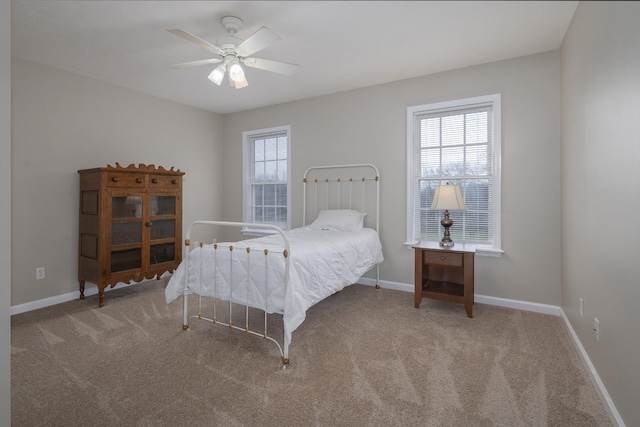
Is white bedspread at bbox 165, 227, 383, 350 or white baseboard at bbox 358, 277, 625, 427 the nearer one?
white baseboard at bbox 358, 277, 625, 427

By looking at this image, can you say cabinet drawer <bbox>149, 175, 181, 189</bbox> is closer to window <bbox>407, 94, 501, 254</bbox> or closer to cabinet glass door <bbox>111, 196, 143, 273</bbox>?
cabinet glass door <bbox>111, 196, 143, 273</bbox>

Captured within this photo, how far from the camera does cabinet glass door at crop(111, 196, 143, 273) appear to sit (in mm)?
3258

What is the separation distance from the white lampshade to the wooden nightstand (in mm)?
381

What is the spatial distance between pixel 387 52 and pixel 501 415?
9.32 feet

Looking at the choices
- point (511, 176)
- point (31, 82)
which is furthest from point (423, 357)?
point (31, 82)

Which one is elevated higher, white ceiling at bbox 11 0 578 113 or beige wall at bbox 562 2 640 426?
white ceiling at bbox 11 0 578 113

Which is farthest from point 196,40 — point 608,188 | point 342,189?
point 608,188

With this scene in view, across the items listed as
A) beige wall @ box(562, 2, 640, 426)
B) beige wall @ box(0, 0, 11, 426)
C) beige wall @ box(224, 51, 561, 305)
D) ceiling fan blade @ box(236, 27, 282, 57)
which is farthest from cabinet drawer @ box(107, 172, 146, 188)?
beige wall @ box(562, 2, 640, 426)

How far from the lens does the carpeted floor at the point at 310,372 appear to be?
1.58 metres

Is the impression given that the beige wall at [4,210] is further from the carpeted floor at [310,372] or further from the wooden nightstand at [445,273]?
the wooden nightstand at [445,273]

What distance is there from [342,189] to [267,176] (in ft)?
4.44

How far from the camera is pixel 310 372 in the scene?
6.43ft

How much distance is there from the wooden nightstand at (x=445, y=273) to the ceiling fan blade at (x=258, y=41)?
2.16m

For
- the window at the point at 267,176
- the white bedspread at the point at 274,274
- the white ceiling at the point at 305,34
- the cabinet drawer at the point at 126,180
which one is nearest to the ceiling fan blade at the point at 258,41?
the white ceiling at the point at 305,34
